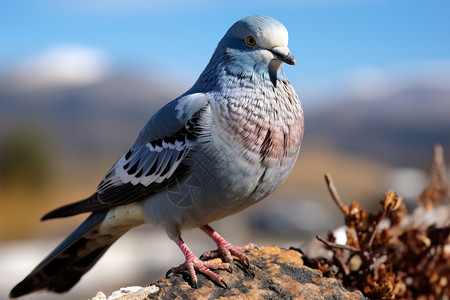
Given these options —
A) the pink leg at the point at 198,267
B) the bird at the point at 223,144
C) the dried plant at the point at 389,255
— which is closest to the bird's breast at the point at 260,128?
the bird at the point at 223,144

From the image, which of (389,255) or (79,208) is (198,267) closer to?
(79,208)

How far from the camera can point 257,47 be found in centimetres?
Result: 386

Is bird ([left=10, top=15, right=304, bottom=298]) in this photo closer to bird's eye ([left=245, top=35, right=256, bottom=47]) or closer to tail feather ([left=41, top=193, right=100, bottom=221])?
bird's eye ([left=245, top=35, right=256, bottom=47])

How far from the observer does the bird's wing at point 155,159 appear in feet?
12.8

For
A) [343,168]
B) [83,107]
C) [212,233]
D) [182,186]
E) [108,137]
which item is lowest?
[212,233]

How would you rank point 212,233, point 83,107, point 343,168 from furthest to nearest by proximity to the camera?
1. point 83,107
2. point 343,168
3. point 212,233

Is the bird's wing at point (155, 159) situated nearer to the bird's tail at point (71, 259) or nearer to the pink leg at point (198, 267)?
the bird's tail at point (71, 259)

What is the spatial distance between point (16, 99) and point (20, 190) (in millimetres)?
180170

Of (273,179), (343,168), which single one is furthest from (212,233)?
(343,168)

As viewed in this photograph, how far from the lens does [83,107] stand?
188 m

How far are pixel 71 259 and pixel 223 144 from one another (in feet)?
6.74

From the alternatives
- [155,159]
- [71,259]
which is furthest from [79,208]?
[155,159]

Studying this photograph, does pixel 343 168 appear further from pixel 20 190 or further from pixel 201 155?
pixel 201 155

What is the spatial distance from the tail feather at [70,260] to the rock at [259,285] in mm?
1225
